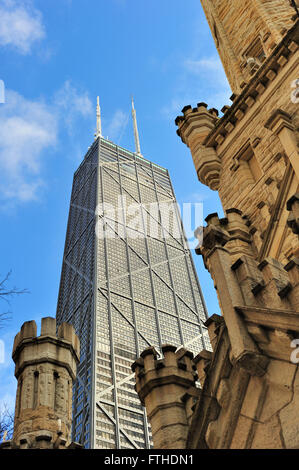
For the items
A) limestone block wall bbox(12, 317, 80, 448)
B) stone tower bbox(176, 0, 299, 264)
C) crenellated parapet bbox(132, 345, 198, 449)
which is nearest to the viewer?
crenellated parapet bbox(132, 345, 198, 449)

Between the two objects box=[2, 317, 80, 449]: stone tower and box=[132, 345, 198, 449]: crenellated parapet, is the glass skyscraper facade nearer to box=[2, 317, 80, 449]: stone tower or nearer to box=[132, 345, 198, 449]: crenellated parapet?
box=[2, 317, 80, 449]: stone tower

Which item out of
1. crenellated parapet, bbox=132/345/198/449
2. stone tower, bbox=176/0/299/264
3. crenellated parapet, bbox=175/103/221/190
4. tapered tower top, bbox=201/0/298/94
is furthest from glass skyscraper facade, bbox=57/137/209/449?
crenellated parapet, bbox=132/345/198/449

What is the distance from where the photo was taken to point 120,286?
121625 mm

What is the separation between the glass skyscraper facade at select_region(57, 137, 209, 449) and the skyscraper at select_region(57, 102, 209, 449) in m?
0.21

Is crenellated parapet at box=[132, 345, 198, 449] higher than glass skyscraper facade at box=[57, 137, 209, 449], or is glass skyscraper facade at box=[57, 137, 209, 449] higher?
glass skyscraper facade at box=[57, 137, 209, 449]

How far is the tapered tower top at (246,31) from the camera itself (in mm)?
18394

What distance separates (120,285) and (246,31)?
103803 millimetres

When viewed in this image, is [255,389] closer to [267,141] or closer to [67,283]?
[267,141]

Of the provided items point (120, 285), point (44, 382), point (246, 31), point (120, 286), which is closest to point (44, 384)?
point (44, 382)

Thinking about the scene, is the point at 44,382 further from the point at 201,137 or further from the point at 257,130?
the point at 201,137

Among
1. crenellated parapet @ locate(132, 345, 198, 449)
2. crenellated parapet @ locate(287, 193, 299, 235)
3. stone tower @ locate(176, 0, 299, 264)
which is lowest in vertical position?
crenellated parapet @ locate(132, 345, 198, 449)

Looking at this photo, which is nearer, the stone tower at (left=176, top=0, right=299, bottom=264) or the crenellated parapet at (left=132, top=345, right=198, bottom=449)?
the crenellated parapet at (left=132, top=345, right=198, bottom=449)

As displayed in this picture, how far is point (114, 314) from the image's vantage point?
113188 millimetres

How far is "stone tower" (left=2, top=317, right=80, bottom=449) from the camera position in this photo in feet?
31.2
